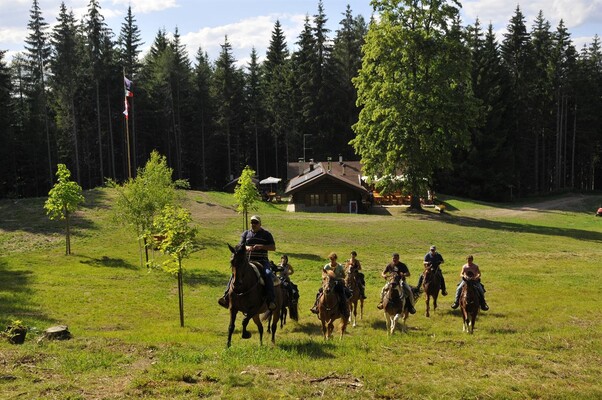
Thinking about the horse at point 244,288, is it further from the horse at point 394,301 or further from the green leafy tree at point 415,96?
the green leafy tree at point 415,96

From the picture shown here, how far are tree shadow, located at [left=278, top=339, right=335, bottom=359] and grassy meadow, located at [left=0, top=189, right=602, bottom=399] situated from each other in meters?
0.05

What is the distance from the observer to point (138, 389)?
28.2 feet

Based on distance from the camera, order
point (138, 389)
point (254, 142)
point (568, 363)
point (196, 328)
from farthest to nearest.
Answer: point (254, 142) < point (196, 328) < point (568, 363) < point (138, 389)

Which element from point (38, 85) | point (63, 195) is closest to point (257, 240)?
point (63, 195)

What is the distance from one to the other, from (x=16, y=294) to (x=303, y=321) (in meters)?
13.6

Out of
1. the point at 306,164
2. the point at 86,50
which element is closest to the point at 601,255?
the point at 306,164

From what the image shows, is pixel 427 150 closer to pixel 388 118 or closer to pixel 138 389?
pixel 388 118

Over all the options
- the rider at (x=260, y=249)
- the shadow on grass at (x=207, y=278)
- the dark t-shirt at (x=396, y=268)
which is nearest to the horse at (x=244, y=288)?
the rider at (x=260, y=249)

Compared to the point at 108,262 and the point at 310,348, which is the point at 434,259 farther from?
the point at 108,262

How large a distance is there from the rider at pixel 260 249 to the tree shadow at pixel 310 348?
104 cm

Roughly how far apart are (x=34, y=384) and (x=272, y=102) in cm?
7661

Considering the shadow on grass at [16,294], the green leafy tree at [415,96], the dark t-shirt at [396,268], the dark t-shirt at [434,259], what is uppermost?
the green leafy tree at [415,96]

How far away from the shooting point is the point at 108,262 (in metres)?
31.3

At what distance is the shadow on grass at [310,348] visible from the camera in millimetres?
11203
